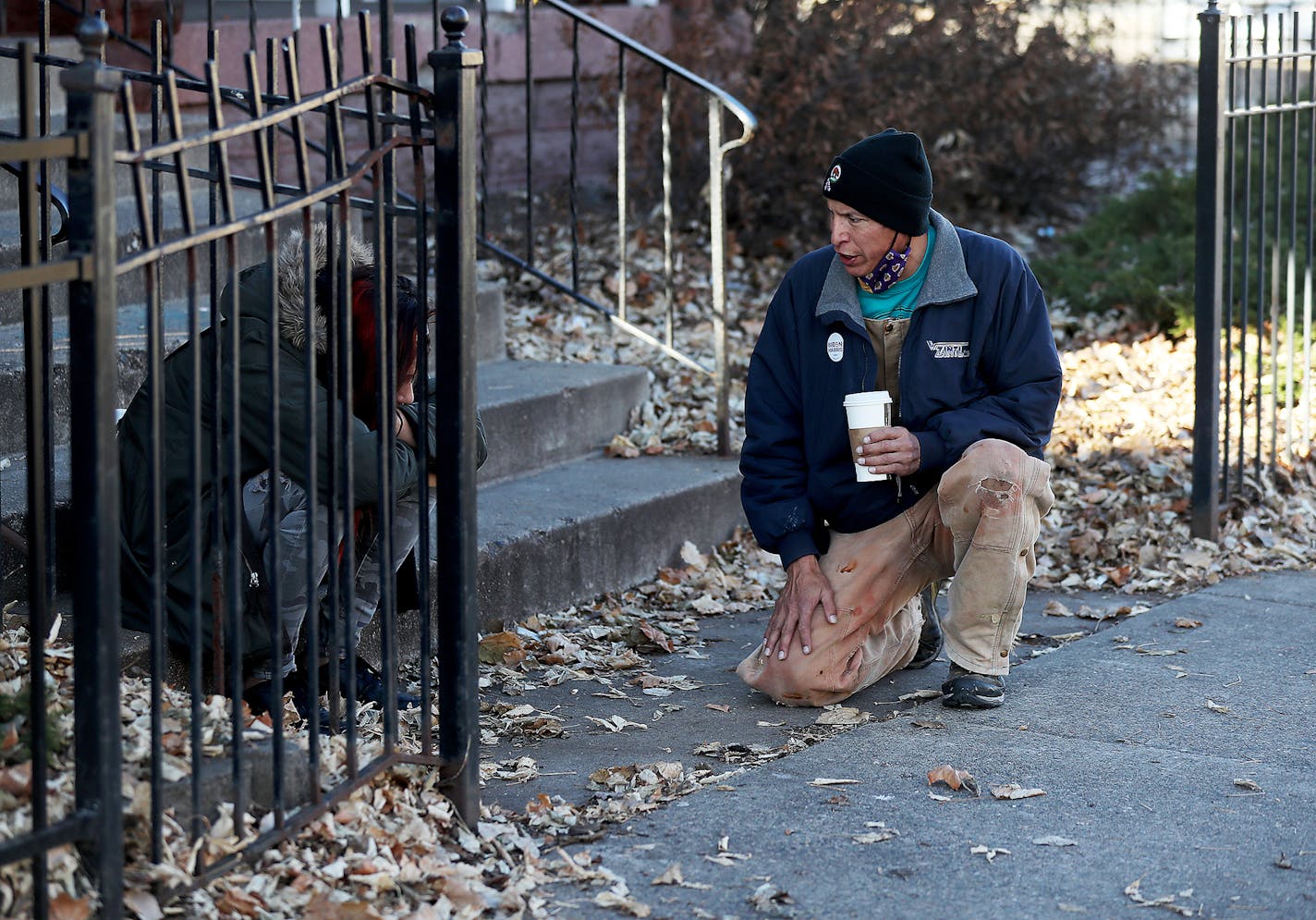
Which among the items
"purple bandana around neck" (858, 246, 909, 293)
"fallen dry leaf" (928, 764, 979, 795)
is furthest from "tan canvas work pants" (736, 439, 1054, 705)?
"fallen dry leaf" (928, 764, 979, 795)

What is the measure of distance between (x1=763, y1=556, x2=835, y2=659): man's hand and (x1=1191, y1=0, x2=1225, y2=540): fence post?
86.5 inches

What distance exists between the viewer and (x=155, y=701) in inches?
97.9

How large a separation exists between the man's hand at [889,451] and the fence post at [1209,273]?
7.05 feet

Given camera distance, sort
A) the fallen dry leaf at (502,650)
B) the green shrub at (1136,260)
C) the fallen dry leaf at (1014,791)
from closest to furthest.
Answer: the fallen dry leaf at (1014,791), the fallen dry leaf at (502,650), the green shrub at (1136,260)

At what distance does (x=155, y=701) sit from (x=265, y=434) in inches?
46.8

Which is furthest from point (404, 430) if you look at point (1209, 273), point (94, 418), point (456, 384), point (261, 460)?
point (1209, 273)

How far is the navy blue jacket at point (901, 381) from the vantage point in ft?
13.4

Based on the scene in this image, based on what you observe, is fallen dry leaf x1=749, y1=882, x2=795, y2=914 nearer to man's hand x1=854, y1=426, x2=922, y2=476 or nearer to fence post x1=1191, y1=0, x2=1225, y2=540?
man's hand x1=854, y1=426, x2=922, y2=476

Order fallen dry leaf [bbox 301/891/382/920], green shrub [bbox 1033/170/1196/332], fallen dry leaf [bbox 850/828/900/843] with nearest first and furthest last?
1. fallen dry leaf [bbox 301/891/382/920]
2. fallen dry leaf [bbox 850/828/900/843]
3. green shrub [bbox 1033/170/1196/332]

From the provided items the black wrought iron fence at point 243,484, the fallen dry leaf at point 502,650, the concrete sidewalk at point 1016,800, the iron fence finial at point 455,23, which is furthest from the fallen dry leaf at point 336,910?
the fallen dry leaf at point 502,650

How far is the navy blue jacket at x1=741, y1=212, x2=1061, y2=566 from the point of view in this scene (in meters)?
4.09

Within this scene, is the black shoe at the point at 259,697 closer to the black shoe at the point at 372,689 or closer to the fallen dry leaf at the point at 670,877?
the black shoe at the point at 372,689

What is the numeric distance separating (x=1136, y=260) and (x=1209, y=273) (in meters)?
3.60

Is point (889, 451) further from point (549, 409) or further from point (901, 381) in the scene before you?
point (549, 409)
